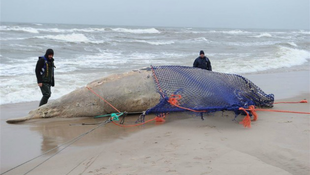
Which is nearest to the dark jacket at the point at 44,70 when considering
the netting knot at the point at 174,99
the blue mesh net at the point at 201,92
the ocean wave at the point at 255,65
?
the blue mesh net at the point at 201,92

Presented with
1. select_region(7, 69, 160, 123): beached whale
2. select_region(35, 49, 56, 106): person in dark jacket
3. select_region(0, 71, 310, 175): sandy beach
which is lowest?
select_region(0, 71, 310, 175): sandy beach

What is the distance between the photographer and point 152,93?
5.89 meters

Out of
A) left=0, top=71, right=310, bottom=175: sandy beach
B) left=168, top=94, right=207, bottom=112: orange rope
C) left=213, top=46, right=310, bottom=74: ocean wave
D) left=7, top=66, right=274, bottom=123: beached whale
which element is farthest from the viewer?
left=213, top=46, right=310, bottom=74: ocean wave

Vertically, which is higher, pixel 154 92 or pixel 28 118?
pixel 154 92

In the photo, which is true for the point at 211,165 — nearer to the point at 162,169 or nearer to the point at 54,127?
the point at 162,169

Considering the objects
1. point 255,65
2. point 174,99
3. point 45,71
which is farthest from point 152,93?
point 255,65

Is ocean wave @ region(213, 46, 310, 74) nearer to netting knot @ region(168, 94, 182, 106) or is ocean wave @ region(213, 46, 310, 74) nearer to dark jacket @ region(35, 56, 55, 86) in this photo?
netting knot @ region(168, 94, 182, 106)

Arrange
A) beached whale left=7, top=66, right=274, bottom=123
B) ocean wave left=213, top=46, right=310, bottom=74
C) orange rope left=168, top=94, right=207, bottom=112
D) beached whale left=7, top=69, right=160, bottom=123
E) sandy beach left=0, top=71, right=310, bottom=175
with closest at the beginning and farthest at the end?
sandy beach left=0, top=71, right=310, bottom=175, orange rope left=168, top=94, right=207, bottom=112, beached whale left=7, top=66, right=274, bottom=123, beached whale left=7, top=69, right=160, bottom=123, ocean wave left=213, top=46, right=310, bottom=74

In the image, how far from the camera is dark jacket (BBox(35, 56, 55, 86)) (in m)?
5.77

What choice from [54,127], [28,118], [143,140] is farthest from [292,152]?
[28,118]

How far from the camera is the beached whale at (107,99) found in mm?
5734

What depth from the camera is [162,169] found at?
335 cm

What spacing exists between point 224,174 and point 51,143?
2544 millimetres

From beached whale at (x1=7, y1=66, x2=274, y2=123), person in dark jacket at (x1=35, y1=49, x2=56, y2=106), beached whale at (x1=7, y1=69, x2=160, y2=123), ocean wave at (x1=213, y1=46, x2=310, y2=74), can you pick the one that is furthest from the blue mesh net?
ocean wave at (x1=213, y1=46, x2=310, y2=74)
